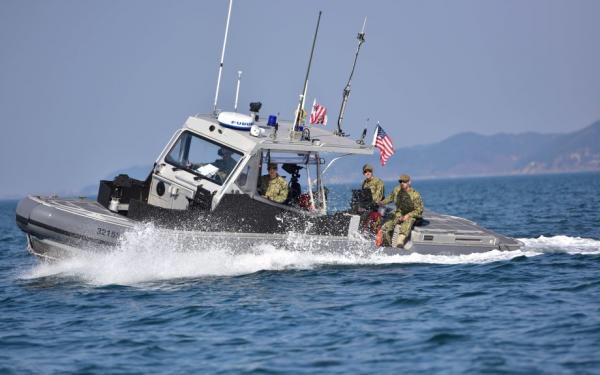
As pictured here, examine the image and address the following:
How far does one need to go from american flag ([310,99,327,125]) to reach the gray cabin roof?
26.9 inches

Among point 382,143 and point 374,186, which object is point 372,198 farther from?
point 382,143

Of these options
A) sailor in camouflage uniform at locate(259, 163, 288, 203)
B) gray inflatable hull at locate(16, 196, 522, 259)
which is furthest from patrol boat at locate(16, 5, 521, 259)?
sailor in camouflage uniform at locate(259, 163, 288, 203)

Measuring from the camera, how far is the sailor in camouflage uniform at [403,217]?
51.1 feet

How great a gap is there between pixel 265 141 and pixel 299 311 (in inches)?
153

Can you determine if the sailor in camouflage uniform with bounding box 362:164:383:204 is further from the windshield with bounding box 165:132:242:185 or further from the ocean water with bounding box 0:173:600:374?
the windshield with bounding box 165:132:242:185

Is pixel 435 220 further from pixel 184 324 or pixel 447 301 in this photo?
pixel 184 324

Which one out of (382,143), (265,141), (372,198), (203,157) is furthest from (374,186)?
(203,157)

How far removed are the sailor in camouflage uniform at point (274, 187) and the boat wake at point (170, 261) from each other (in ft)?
2.58

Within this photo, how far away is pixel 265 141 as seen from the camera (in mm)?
14727

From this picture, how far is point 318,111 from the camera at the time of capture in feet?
55.0

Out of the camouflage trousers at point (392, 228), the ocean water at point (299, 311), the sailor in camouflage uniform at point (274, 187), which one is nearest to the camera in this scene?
the ocean water at point (299, 311)

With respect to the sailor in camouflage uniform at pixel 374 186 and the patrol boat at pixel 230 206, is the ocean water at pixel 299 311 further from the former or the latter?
the sailor in camouflage uniform at pixel 374 186

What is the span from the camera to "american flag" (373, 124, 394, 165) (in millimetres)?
16516

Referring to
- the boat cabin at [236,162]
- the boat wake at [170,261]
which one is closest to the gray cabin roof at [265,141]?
the boat cabin at [236,162]
